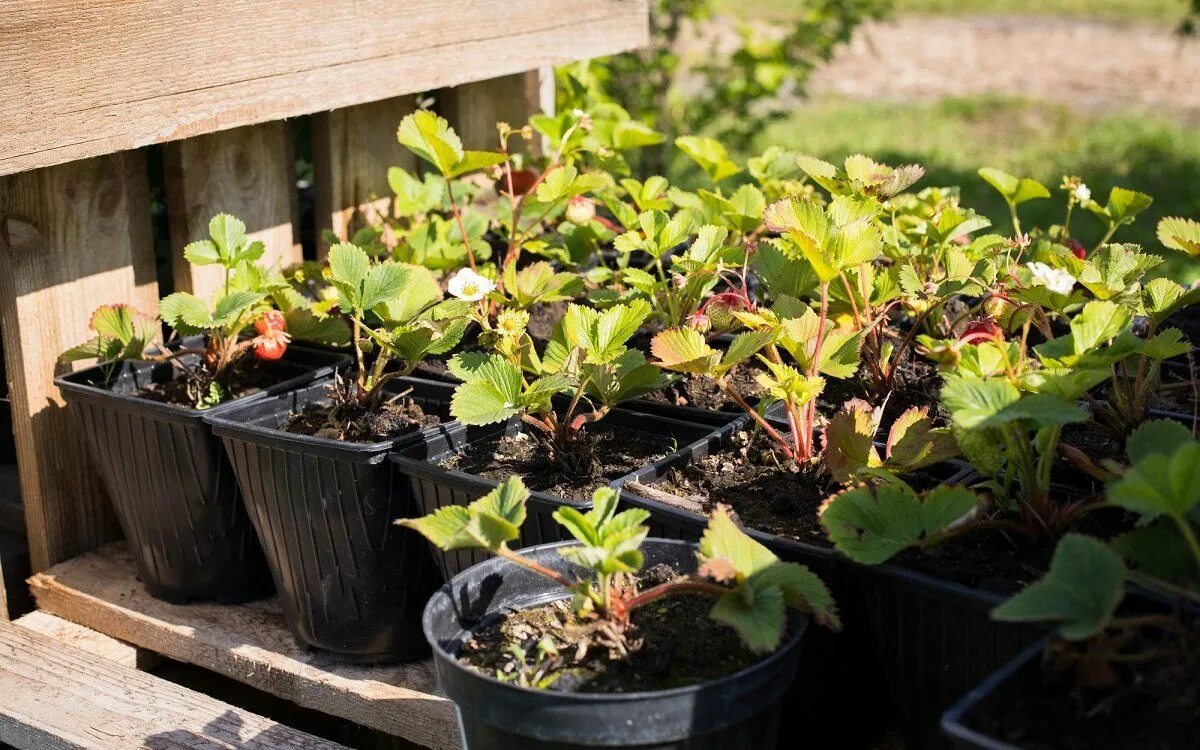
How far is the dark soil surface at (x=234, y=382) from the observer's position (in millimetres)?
2162

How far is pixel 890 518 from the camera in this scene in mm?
1408

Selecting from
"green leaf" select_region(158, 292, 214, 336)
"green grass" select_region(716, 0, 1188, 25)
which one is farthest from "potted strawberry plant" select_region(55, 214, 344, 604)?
"green grass" select_region(716, 0, 1188, 25)

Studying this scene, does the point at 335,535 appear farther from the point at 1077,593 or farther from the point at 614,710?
the point at 1077,593

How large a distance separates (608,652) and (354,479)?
0.60m

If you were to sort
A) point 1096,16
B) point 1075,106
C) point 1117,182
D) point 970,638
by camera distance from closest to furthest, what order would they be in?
point 970,638 → point 1117,182 → point 1075,106 → point 1096,16

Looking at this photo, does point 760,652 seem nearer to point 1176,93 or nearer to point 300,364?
point 300,364

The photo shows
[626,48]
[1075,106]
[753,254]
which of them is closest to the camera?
[753,254]

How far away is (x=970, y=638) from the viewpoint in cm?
141

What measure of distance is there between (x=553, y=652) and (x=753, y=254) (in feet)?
3.33

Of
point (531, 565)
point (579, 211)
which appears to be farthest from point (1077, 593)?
point (579, 211)

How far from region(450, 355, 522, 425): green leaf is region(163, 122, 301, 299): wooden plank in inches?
37.0

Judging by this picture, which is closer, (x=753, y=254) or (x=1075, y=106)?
(x=753, y=254)

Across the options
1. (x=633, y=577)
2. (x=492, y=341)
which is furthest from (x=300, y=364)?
(x=633, y=577)

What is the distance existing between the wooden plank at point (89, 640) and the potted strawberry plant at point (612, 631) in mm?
944
